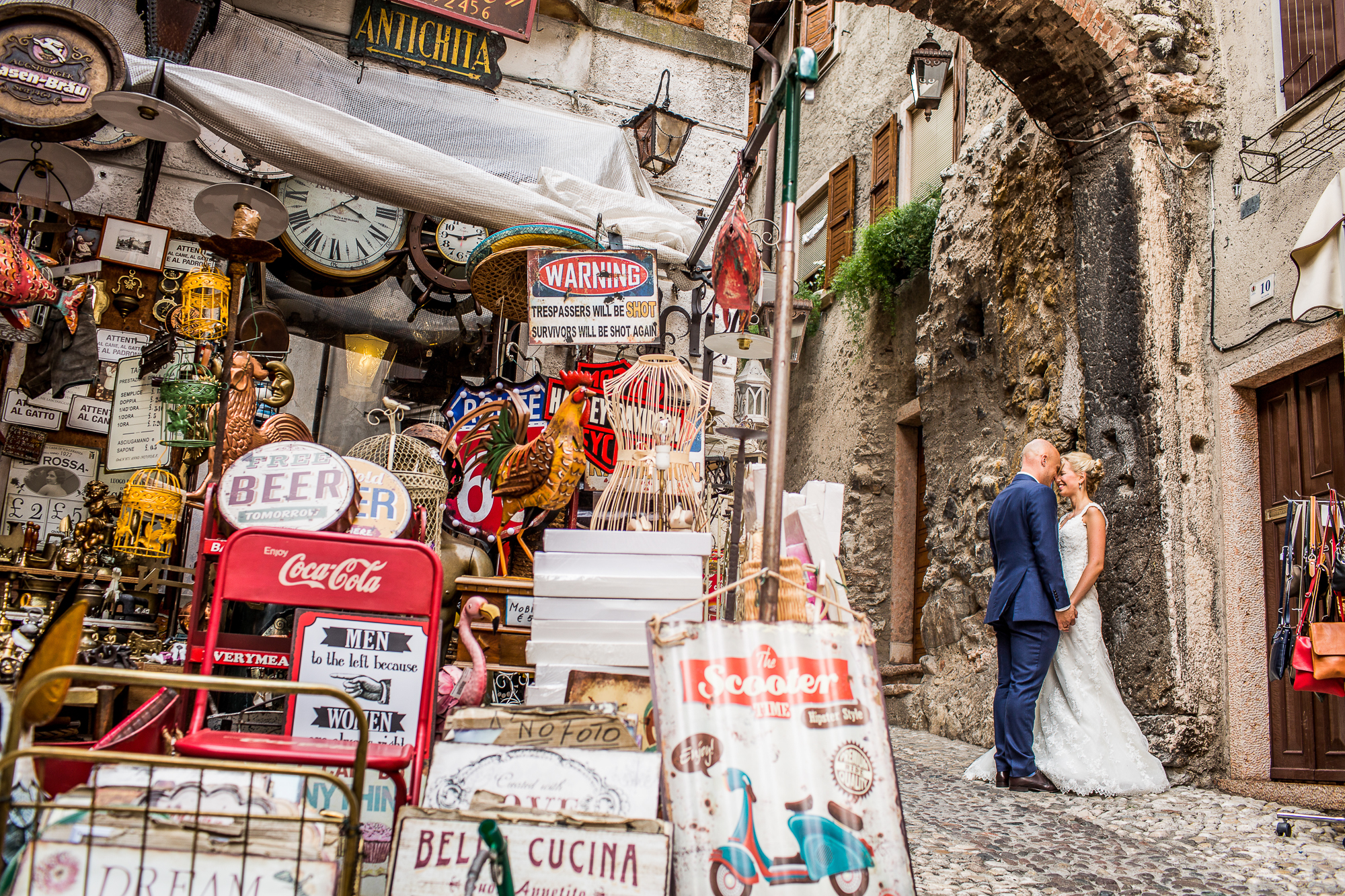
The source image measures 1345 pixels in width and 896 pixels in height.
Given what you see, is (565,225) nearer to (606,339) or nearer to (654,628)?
(606,339)

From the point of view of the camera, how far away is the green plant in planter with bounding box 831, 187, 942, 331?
9.97 metres

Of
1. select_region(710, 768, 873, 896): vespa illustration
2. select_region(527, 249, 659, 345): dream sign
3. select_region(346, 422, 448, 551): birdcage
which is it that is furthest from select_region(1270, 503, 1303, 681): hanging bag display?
select_region(346, 422, 448, 551): birdcage

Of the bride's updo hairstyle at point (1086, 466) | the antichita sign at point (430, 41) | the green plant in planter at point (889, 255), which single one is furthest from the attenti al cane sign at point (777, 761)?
the green plant in planter at point (889, 255)

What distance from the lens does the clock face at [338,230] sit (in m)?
7.50

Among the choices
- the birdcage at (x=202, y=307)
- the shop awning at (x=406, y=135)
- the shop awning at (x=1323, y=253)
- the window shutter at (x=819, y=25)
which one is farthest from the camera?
the window shutter at (x=819, y=25)

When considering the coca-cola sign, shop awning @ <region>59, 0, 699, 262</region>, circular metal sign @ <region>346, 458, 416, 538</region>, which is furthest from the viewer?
shop awning @ <region>59, 0, 699, 262</region>

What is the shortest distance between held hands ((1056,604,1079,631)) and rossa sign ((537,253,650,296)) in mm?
3096

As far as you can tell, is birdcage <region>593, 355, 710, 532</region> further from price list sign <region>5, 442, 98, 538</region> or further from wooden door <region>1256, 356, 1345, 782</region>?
price list sign <region>5, 442, 98, 538</region>

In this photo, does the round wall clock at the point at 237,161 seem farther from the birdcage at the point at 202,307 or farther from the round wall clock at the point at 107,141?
the birdcage at the point at 202,307

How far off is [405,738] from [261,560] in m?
0.70

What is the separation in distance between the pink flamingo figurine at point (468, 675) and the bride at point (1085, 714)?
2.97 meters

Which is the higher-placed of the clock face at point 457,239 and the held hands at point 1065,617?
the clock face at point 457,239

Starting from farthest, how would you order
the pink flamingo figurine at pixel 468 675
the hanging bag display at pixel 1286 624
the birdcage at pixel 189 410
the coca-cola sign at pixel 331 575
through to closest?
the birdcage at pixel 189 410, the hanging bag display at pixel 1286 624, the coca-cola sign at pixel 331 575, the pink flamingo figurine at pixel 468 675

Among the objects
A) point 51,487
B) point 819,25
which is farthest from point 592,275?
point 819,25
